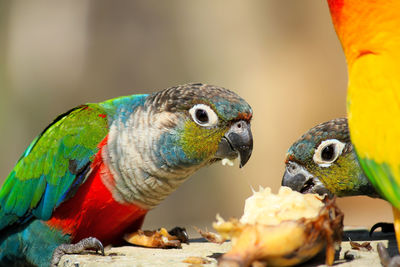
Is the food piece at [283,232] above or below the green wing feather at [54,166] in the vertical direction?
below

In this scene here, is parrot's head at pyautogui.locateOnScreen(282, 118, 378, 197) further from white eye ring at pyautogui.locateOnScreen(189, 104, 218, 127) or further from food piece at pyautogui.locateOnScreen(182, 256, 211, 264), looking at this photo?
food piece at pyautogui.locateOnScreen(182, 256, 211, 264)

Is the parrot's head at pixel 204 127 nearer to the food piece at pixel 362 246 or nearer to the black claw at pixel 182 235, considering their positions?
the black claw at pixel 182 235

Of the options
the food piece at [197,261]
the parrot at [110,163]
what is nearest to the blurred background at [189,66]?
the parrot at [110,163]

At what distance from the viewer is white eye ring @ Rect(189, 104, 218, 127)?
3164mm

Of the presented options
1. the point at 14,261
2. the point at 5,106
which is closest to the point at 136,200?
the point at 14,261

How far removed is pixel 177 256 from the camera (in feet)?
9.79

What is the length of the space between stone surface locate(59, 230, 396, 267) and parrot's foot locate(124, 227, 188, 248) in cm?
5

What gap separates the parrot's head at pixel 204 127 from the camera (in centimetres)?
316

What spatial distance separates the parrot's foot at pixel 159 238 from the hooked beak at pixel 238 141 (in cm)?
68

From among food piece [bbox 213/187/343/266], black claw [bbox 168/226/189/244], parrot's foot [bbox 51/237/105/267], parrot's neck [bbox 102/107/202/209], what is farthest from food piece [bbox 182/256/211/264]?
black claw [bbox 168/226/189/244]

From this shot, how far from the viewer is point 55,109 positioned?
27.3 feet

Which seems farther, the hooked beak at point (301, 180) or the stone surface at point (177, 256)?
the hooked beak at point (301, 180)

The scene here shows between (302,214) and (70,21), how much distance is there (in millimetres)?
6924

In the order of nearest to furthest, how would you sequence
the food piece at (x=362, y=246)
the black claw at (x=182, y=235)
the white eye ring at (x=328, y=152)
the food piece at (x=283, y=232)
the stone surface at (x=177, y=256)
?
the food piece at (x=283, y=232)
the stone surface at (x=177, y=256)
the food piece at (x=362, y=246)
the white eye ring at (x=328, y=152)
the black claw at (x=182, y=235)
